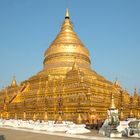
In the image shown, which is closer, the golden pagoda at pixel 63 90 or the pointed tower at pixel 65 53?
the golden pagoda at pixel 63 90

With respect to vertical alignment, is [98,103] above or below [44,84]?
below

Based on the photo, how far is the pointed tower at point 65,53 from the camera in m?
47.1

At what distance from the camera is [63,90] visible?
38.5 metres

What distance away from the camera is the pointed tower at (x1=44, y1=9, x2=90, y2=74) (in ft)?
155

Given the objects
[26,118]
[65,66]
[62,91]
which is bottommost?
[26,118]

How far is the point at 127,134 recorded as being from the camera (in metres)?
19.1

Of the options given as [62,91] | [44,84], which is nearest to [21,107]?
[44,84]

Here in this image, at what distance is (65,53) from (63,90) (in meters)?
11.4

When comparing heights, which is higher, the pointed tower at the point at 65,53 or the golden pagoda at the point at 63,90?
the pointed tower at the point at 65,53

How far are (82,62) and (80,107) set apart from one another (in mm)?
16283

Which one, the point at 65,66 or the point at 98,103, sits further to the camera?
the point at 65,66

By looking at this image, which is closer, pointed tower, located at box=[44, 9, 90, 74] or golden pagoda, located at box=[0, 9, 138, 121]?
golden pagoda, located at box=[0, 9, 138, 121]

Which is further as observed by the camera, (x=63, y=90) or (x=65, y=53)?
(x=65, y=53)

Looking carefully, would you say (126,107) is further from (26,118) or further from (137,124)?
(137,124)
